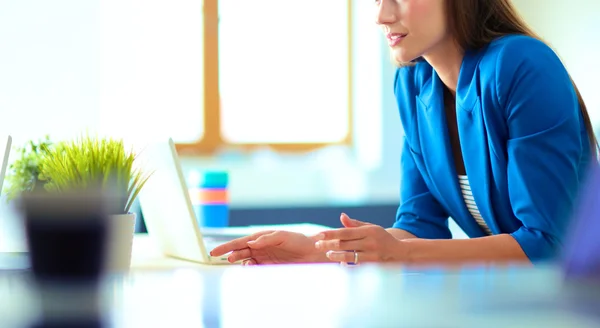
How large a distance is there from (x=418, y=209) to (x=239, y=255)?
2.35 ft

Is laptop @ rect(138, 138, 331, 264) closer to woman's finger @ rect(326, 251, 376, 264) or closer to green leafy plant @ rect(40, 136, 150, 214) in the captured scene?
woman's finger @ rect(326, 251, 376, 264)

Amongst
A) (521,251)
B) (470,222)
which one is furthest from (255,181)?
(521,251)

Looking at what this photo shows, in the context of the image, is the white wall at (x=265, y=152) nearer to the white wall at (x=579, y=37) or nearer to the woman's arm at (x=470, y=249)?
the white wall at (x=579, y=37)

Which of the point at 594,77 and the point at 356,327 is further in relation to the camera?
the point at 594,77

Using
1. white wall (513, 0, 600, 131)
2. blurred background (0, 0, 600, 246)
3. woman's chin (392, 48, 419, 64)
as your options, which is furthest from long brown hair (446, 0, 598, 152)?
white wall (513, 0, 600, 131)

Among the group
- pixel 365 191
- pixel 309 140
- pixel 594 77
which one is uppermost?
pixel 594 77

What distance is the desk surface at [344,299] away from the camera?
49 centimetres

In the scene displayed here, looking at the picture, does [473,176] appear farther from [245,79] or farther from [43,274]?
[245,79]

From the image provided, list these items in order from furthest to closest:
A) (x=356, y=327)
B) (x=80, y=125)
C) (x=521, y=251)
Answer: (x=80, y=125)
(x=521, y=251)
(x=356, y=327)

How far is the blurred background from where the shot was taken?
4.08m

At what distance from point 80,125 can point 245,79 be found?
3.62ft

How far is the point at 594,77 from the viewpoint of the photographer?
171 inches

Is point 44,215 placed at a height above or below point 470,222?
above

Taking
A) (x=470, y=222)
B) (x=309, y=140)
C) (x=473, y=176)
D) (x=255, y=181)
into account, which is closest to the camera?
(x=473, y=176)
